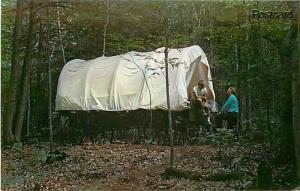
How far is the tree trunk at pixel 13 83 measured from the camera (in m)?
6.97

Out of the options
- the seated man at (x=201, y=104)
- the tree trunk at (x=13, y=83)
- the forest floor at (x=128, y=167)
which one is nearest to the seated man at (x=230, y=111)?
the seated man at (x=201, y=104)

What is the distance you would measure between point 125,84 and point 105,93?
0.29 meters

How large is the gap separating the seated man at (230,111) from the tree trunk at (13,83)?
101 inches

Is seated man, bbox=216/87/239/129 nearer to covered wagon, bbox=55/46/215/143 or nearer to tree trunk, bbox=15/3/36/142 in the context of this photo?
covered wagon, bbox=55/46/215/143

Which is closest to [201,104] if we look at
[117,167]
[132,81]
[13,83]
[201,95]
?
[201,95]

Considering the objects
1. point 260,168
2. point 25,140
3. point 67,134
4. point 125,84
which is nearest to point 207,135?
point 260,168

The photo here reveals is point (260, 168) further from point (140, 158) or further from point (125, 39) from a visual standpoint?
point (125, 39)

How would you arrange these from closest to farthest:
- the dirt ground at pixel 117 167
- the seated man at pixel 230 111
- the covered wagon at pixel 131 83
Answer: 1. the dirt ground at pixel 117 167
2. the seated man at pixel 230 111
3. the covered wagon at pixel 131 83

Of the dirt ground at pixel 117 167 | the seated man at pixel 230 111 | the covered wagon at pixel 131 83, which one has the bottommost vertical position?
the dirt ground at pixel 117 167

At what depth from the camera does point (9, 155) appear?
6.97m

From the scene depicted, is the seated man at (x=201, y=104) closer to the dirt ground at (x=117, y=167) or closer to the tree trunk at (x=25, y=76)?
the dirt ground at (x=117, y=167)

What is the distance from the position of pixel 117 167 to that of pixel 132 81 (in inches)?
45.8

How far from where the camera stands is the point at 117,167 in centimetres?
712

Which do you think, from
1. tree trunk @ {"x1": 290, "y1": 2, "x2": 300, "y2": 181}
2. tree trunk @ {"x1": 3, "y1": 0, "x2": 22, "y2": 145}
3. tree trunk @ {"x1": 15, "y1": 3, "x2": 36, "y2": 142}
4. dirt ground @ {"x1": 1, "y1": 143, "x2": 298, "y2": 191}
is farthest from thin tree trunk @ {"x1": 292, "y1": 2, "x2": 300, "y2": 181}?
tree trunk @ {"x1": 3, "y1": 0, "x2": 22, "y2": 145}
